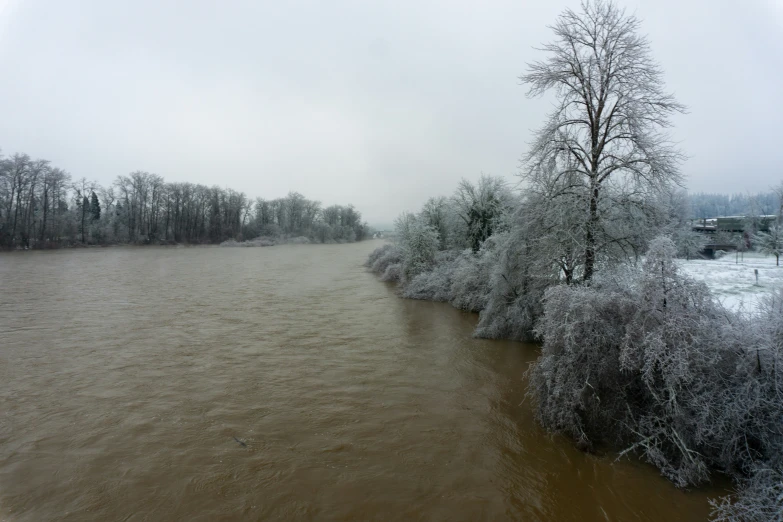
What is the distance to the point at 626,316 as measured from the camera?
6680mm

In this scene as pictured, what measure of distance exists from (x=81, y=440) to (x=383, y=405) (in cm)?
592

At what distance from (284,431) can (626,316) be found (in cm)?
693

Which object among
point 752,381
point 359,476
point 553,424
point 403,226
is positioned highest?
point 403,226

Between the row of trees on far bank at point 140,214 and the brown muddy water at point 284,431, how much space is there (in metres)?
49.3

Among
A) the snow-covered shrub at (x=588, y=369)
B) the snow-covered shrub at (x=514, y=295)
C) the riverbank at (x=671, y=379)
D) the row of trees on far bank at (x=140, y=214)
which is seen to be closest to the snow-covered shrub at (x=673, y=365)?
the riverbank at (x=671, y=379)

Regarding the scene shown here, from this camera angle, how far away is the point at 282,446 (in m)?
6.81

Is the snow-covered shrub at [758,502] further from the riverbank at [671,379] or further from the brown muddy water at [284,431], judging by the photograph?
the brown muddy water at [284,431]

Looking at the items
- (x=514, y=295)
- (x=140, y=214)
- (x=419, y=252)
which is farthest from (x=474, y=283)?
(x=140, y=214)

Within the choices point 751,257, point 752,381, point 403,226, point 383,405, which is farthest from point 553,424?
point 751,257

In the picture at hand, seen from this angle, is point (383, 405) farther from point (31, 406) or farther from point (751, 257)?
→ point (751, 257)

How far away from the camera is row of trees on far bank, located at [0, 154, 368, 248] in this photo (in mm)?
49562

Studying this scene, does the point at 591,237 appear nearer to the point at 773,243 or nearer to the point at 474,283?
the point at 474,283

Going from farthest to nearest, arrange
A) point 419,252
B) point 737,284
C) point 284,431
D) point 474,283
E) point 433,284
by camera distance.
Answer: point 419,252
point 433,284
point 737,284
point 474,283
point 284,431

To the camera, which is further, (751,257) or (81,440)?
(751,257)
